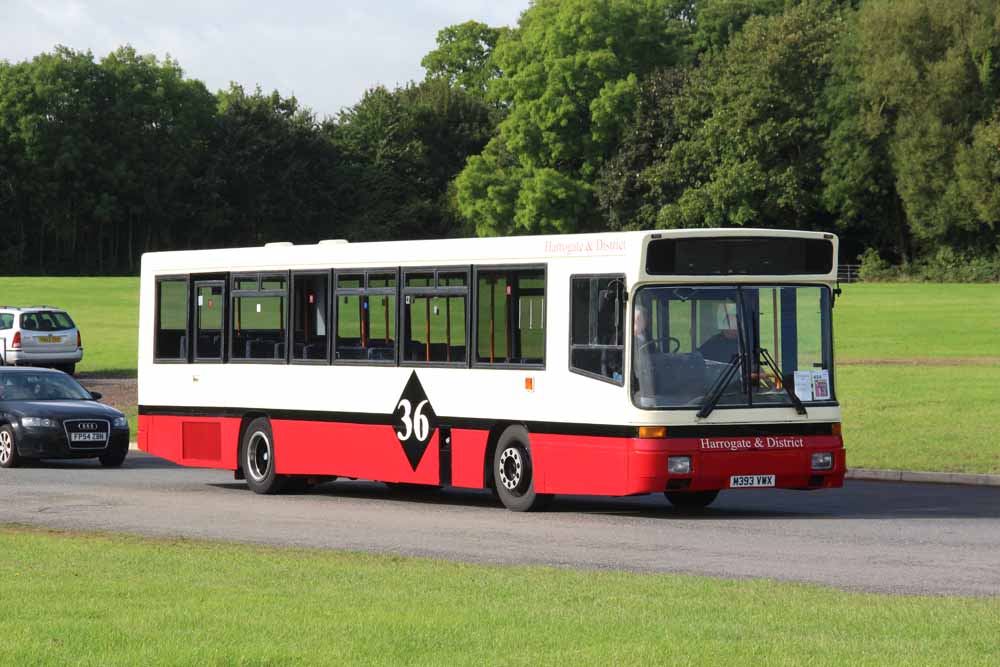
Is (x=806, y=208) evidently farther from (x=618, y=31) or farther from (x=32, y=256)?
(x=32, y=256)

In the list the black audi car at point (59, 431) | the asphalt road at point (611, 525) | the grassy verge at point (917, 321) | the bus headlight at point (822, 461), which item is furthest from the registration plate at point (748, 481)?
the grassy verge at point (917, 321)

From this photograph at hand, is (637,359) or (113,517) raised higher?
(637,359)

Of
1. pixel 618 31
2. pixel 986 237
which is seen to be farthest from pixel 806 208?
pixel 618 31

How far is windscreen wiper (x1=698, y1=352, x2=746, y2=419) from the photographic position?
56.9 feet

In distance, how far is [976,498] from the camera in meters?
19.9

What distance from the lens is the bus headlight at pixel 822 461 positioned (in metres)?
17.8

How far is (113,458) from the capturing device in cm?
2612

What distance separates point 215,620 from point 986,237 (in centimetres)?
8021

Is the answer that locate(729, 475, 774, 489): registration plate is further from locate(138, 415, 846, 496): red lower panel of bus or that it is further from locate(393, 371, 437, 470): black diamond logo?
locate(393, 371, 437, 470): black diamond logo

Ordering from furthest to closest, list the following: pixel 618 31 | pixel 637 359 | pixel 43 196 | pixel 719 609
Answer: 1. pixel 43 196
2. pixel 618 31
3. pixel 637 359
4. pixel 719 609

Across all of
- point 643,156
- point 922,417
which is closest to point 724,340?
point 922,417

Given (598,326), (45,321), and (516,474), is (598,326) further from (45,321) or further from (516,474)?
(45,321)

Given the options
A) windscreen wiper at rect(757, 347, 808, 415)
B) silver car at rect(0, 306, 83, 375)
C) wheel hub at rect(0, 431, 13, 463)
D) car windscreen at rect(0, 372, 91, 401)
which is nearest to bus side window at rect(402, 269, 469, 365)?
windscreen wiper at rect(757, 347, 808, 415)

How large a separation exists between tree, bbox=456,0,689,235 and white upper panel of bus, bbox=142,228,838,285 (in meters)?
74.4
